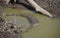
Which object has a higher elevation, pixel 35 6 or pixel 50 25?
pixel 35 6

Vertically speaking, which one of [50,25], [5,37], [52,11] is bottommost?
[5,37]

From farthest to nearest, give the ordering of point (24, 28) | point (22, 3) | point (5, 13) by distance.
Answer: point (22, 3) < point (5, 13) < point (24, 28)

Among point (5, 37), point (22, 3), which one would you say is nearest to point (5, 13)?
point (22, 3)

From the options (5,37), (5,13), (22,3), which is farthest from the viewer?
(22,3)

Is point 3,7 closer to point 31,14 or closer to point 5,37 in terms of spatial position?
point 31,14

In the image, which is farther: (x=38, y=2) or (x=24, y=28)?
(x=38, y=2)

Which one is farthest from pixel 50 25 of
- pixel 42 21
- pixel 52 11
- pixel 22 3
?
pixel 22 3

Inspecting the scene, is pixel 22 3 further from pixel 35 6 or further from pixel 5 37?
pixel 5 37

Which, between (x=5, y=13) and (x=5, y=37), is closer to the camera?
(x=5, y=37)

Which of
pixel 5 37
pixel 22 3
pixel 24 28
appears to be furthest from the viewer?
pixel 22 3
